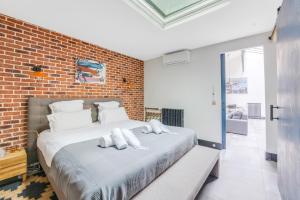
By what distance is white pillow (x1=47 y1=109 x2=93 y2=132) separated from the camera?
2318 millimetres

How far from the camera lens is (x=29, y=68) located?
2406mm

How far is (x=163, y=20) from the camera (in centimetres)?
249

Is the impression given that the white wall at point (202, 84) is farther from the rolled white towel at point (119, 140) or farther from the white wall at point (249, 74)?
the white wall at point (249, 74)

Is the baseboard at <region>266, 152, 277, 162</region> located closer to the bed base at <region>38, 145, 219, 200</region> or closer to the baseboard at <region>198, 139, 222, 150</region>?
the baseboard at <region>198, 139, 222, 150</region>

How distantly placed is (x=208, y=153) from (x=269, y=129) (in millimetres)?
1565

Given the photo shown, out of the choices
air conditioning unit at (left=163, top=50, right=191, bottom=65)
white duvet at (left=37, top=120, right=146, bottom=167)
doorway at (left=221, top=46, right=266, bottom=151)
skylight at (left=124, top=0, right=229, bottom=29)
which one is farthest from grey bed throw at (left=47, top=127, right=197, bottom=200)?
doorway at (left=221, top=46, right=266, bottom=151)

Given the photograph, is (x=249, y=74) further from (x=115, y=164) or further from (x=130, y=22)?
(x=115, y=164)

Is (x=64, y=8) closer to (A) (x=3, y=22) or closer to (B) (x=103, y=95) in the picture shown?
(A) (x=3, y=22)

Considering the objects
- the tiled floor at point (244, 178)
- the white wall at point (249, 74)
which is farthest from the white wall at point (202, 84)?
the white wall at point (249, 74)

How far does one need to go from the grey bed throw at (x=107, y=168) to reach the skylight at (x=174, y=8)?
1.92 metres

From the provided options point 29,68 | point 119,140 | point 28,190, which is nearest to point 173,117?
point 119,140

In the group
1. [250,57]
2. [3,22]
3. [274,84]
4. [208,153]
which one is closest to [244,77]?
[250,57]

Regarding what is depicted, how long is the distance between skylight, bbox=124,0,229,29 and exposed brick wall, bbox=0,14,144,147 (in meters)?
1.69

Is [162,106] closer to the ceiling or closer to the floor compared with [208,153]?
closer to the ceiling
